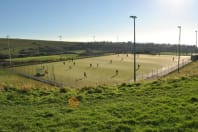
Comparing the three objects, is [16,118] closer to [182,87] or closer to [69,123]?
[69,123]

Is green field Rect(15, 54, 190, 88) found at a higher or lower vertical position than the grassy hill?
lower

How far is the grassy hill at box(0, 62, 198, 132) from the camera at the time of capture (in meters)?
9.75

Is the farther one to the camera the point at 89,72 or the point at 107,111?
the point at 89,72

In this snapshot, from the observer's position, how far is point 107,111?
38.4ft

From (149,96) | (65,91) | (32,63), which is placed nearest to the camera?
(149,96)

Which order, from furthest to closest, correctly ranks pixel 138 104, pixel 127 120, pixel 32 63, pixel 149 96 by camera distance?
pixel 32 63 < pixel 149 96 < pixel 138 104 < pixel 127 120

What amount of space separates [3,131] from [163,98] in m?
7.44

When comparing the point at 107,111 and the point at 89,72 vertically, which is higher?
the point at 107,111

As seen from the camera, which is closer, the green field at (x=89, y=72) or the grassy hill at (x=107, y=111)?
the grassy hill at (x=107, y=111)

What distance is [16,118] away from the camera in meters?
11.5

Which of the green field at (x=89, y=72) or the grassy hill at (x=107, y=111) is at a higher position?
the grassy hill at (x=107, y=111)

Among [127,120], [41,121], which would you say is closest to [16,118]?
[41,121]

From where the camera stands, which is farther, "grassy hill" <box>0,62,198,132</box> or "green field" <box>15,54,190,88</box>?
"green field" <box>15,54,190,88</box>

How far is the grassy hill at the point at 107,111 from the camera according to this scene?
9.75 meters
